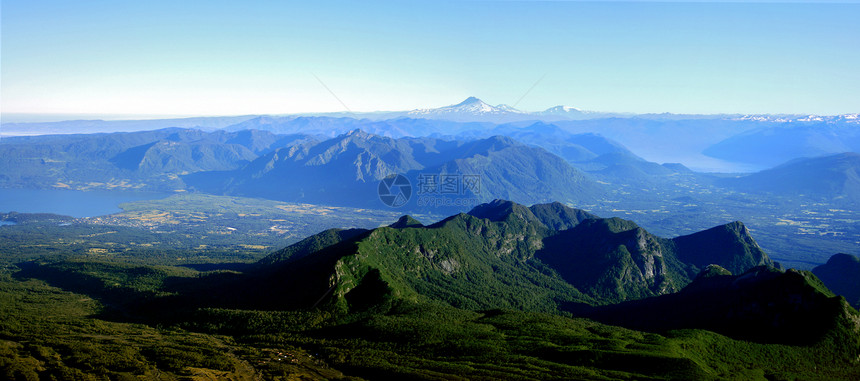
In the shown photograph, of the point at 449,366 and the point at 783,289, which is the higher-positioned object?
the point at 783,289

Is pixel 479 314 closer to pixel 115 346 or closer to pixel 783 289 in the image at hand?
pixel 783 289

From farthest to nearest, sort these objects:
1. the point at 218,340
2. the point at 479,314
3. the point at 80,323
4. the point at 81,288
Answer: the point at 81,288 < the point at 479,314 < the point at 80,323 < the point at 218,340

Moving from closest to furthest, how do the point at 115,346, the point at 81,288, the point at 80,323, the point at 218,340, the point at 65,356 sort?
the point at 65,356 → the point at 115,346 → the point at 218,340 → the point at 80,323 → the point at 81,288

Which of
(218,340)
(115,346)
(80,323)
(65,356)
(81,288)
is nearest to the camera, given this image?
(65,356)

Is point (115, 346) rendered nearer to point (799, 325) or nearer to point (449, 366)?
point (449, 366)

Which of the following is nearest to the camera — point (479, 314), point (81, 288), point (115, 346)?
point (115, 346)

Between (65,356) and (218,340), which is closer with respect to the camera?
(65,356)

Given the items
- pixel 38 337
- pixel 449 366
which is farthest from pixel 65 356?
pixel 449 366

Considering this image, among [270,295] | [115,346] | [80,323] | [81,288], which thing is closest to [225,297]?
[270,295]

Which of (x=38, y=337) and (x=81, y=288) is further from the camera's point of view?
(x=81, y=288)
